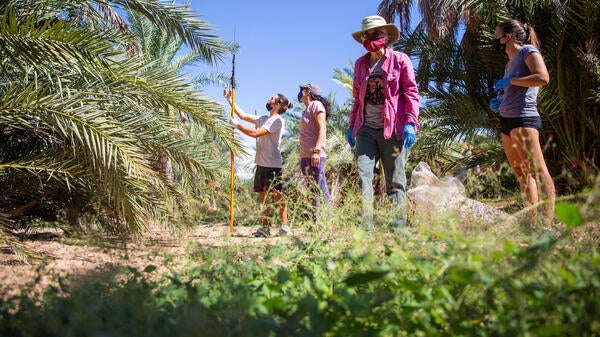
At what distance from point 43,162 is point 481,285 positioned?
12.6ft

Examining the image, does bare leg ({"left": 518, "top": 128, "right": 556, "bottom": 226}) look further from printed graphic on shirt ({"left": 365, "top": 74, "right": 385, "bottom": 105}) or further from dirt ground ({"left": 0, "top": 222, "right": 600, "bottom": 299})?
printed graphic on shirt ({"left": 365, "top": 74, "right": 385, "bottom": 105})

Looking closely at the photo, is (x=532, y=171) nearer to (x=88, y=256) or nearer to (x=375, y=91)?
(x=375, y=91)

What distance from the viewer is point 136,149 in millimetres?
4070

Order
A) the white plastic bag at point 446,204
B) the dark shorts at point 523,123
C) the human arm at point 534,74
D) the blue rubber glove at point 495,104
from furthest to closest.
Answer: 1. the blue rubber glove at point 495,104
2. the dark shorts at point 523,123
3. the human arm at point 534,74
4. the white plastic bag at point 446,204

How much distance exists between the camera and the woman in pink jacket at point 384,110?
165 inches

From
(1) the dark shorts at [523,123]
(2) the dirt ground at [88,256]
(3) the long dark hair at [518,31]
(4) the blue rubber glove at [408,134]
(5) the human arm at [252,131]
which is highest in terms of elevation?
(3) the long dark hair at [518,31]

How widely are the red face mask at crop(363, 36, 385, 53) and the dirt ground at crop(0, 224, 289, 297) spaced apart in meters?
1.71

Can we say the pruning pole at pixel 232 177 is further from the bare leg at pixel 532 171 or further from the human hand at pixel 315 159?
the bare leg at pixel 532 171

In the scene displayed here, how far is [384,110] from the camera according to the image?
425 cm

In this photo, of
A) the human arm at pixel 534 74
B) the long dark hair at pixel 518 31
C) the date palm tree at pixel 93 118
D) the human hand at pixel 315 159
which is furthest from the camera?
the human hand at pixel 315 159

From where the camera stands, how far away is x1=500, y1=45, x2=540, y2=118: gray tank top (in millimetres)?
4230

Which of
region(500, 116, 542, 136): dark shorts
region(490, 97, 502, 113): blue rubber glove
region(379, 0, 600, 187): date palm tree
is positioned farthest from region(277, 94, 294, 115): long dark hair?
region(379, 0, 600, 187): date palm tree

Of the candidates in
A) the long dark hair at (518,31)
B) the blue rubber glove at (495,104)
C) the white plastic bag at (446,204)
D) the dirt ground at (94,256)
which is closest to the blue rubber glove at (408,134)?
the white plastic bag at (446,204)

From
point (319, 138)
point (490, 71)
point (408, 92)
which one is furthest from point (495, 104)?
point (490, 71)
